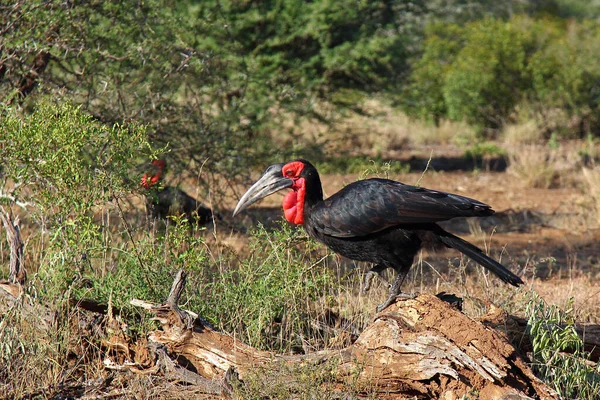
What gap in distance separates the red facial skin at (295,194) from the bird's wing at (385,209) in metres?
0.17

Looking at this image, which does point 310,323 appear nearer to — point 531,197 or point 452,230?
point 452,230

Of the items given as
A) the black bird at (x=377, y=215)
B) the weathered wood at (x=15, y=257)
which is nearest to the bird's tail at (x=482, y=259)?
the black bird at (x=377, y=215)

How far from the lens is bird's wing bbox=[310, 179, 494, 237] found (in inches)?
180

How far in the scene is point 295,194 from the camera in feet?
16.0

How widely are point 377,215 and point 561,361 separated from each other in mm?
1309

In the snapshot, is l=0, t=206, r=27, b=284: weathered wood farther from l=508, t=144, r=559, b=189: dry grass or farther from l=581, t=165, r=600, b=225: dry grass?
l=508, t=144, r=559, b=189: dry grass

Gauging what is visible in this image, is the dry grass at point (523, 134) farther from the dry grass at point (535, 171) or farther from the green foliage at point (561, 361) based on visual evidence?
the green foliage at point (561, 361)

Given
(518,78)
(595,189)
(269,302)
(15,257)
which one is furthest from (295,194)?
(518,78)

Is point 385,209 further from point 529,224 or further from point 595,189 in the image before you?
point 595,189

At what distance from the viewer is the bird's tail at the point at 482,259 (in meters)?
4.38

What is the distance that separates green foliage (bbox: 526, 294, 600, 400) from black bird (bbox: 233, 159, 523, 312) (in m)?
0.33

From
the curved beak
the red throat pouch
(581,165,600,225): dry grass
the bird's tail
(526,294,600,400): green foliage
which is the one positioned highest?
the curved beak

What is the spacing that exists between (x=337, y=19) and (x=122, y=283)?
298 inches

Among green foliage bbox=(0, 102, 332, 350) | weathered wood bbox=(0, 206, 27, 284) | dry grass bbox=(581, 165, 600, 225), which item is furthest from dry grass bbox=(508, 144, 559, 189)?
weathered wood bbox=(0, 206, 27, 284)
